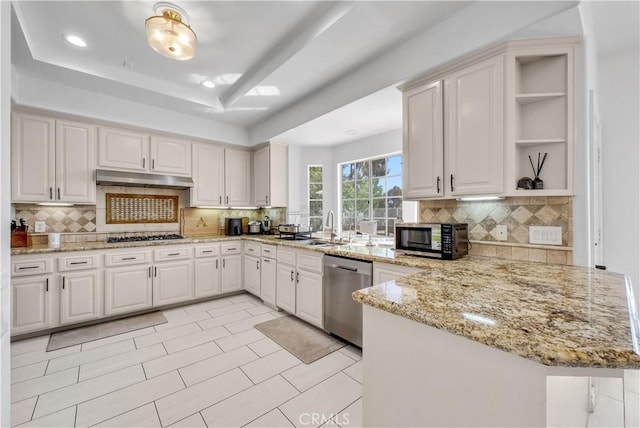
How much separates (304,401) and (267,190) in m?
3.02

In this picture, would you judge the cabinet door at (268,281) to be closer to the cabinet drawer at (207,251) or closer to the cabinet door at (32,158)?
the cabinet drawer at (207,251)

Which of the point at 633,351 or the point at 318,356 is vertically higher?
the point at 633,351

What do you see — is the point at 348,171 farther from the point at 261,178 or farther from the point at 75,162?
the point at 75,162

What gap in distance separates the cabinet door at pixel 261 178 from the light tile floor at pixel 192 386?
2.19m

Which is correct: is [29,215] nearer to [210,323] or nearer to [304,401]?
[210,323]

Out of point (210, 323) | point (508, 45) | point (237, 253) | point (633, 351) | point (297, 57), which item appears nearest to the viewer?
point (633, 351)

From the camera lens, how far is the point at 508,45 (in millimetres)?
1761

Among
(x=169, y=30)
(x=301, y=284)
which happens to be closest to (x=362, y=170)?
(x=301, y=284)

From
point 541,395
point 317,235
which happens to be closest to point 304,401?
point 541,395

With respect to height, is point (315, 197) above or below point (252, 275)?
above

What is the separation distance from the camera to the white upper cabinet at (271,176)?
13.6ft

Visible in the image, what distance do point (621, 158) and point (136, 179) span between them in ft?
17.8

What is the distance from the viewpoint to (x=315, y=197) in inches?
174

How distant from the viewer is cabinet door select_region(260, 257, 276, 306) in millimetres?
3387
